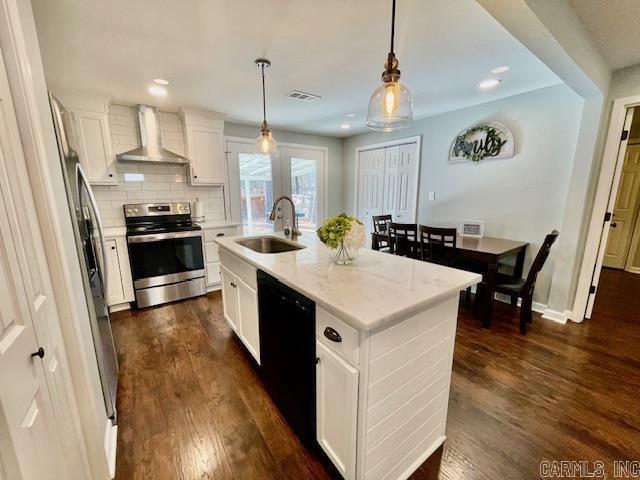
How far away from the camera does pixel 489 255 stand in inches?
99.7

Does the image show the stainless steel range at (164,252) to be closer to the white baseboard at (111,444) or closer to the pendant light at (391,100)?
the white baseboard at (111,444)

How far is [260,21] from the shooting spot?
167cm

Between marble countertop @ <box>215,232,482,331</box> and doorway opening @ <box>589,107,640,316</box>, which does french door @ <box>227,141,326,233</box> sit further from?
doorway opening @ <box>589,107,640,316</box>

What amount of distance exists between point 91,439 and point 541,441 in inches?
90.5

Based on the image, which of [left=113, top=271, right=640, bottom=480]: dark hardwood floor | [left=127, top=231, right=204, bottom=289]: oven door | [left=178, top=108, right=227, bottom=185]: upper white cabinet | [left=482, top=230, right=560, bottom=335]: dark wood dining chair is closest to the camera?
[left=113, top=271, right=640, bottom=480]: dark hardwood floor

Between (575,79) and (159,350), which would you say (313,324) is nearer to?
(159,350)

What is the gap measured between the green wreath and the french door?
247cm

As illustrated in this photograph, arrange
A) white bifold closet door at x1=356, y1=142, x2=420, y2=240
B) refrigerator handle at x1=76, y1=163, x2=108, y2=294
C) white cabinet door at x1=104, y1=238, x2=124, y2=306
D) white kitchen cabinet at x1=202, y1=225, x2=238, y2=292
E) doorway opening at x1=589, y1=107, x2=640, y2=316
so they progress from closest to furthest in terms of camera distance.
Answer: refrigerator handle at x1=76, y1=163, x2=108, y2=294 → white cabinet door at x1=104, y1=238, x2=124, y2=306 → white kitchen cabinet at x1=202, y1=225, x2=238, y2=292 → doorway opening at x1=589, y1=107, x2=640, y2=316 → white bifold closet door at x1=356, y1=142, x2=420, y2=240

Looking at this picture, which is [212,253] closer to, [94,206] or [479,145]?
[94,206]

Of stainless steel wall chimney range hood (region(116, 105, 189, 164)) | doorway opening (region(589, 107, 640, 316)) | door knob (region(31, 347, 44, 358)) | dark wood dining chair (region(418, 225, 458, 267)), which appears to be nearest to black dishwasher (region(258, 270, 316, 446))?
door knob (region(31, 347, 44, 358))

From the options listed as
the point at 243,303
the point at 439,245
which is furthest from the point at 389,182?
the point at 243,303

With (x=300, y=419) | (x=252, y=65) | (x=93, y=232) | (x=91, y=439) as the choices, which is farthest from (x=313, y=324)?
(x=252, y=65)

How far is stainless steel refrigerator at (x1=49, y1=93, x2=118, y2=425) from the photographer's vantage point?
128cm

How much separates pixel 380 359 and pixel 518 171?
310 centimetres
